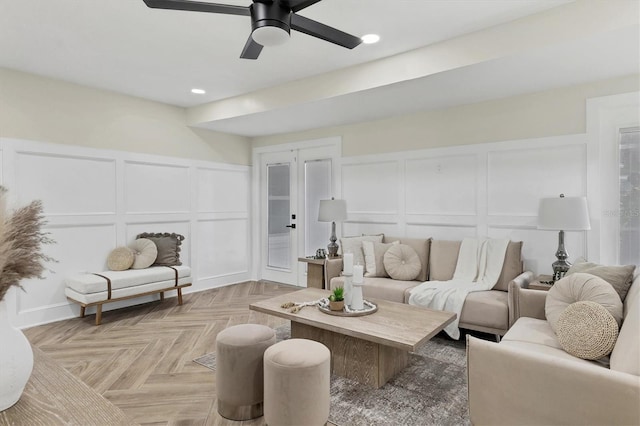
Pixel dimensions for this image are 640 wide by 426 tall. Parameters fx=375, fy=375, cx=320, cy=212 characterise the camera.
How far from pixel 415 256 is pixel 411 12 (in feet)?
7.69

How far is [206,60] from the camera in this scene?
3.53 metres

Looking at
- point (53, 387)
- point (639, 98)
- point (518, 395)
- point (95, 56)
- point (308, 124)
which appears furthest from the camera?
point (308, 124)

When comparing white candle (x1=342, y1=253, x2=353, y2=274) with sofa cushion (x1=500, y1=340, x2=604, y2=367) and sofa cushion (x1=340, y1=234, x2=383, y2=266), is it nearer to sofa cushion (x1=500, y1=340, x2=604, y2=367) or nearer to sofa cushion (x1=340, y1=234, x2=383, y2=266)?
sofa cushion (x1=500, y1=340, x2=604, y2=367)

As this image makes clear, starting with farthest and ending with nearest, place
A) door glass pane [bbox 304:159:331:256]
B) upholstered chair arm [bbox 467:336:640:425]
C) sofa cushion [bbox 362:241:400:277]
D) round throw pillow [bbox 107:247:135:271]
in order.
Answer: door glass pane [bbox 304:159:331:256] → round throw pillow [bbox 107:247:135:271] → sofa cushion [bbox 362:241:400:277] → upholstered chair arm [bbox 467:336:640:425]

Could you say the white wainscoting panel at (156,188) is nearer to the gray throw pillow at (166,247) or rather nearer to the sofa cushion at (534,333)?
the gray throw pillow at (166,247)

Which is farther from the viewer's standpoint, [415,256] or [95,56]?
[415,256]

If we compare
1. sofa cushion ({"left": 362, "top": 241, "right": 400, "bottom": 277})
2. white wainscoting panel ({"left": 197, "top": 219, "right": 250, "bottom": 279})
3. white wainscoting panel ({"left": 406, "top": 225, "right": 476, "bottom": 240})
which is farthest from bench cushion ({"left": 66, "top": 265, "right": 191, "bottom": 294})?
white wainscoting panel ({"left": 406, "top": 225, "right": 476, "bottom": 240})

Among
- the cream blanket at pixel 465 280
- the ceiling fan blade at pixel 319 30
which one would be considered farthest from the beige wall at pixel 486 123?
the ceiling fan blade at pixel 319 30

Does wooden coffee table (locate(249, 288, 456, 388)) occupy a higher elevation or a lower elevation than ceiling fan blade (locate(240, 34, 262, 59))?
lower

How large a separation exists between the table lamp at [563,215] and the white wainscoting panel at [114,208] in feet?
13.8

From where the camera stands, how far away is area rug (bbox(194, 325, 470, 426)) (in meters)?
2.14

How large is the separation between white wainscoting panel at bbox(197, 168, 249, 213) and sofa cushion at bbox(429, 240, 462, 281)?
10.5 ft

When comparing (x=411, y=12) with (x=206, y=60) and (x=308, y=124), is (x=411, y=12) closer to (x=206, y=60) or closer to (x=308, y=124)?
(x=206, y=60)

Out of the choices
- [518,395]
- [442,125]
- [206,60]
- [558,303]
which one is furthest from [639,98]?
[206,60]
